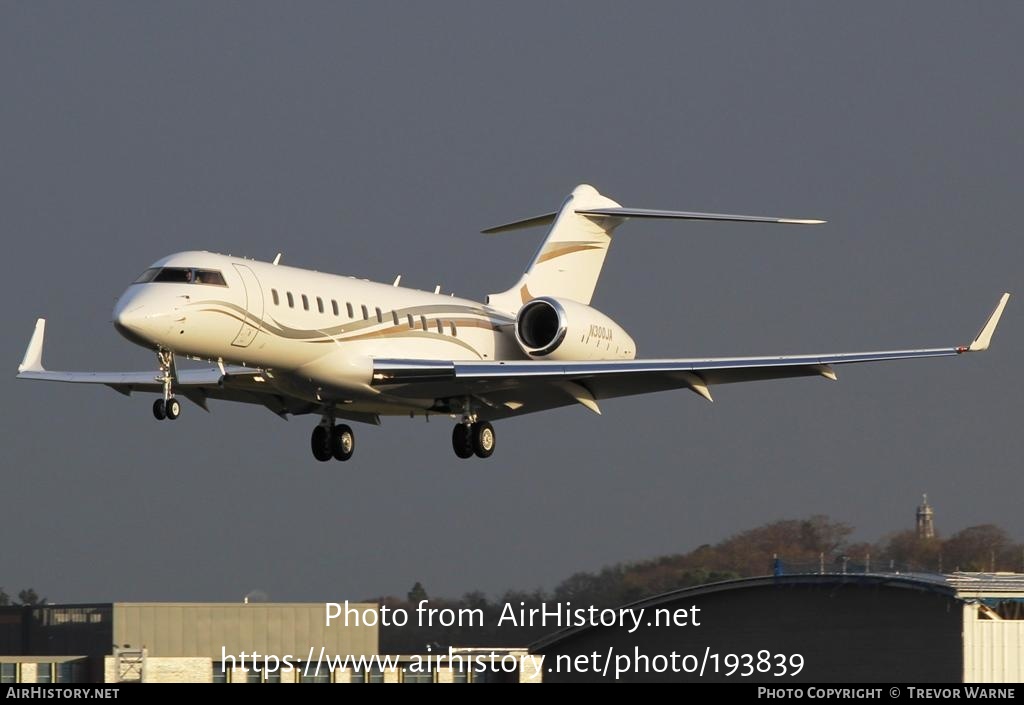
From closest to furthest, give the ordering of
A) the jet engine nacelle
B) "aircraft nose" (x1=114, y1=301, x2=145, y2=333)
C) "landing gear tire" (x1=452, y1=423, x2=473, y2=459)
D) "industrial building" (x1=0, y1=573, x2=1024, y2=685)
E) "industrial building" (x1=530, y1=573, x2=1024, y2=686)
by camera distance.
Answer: "aircraft nose" (x1=114, y1=301, x2=145, y2=333)
"industrial building" (x1=0, y1=573, x2=1024, y2=685)
"landing gear tire" (x1=452, y1=423, x2=473, y2=459)
the jet engine nacelle
"industrial building" (x1=530, y1=573, x2=1024, y2=686)

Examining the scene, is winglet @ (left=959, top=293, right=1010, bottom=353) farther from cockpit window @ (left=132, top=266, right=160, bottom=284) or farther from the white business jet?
cockpit window @ (left=132, top=266, right=160, bottom=284)

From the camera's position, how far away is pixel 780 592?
3303 centimetres

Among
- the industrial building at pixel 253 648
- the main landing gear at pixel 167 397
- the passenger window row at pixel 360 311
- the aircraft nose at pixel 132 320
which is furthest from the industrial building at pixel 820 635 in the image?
the aircraft nose at pixel 132 320

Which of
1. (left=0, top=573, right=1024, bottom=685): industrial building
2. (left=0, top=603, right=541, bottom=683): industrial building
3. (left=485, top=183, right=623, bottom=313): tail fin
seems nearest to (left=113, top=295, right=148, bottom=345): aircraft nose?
(left=0, top=573, right=1024, bottom=685): industrial building

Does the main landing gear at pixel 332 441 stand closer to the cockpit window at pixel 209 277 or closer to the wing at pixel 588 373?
the wing at pixel 588 373

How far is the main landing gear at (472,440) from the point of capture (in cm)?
2775

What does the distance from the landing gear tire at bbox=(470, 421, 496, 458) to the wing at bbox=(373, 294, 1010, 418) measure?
0.52 m

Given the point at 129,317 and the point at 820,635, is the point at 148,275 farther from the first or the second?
the point at 820,635

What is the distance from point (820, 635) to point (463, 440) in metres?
8.88

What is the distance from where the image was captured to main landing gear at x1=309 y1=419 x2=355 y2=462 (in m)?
28.0

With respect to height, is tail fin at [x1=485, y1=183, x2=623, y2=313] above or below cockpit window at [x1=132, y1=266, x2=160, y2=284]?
above


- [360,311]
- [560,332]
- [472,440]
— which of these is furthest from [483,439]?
[360,311]

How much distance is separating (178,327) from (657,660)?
13.8m

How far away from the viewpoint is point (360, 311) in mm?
25609
